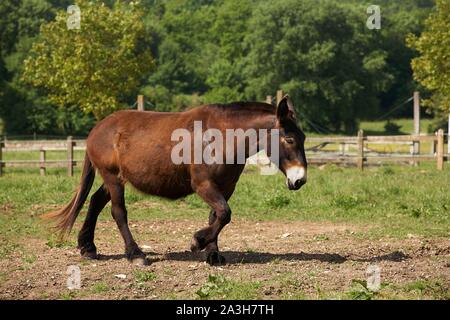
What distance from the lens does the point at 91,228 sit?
9.31 meters

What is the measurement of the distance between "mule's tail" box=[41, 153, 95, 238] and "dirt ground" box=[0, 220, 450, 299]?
0.40 meters

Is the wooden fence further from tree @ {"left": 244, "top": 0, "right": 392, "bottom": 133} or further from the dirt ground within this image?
tree @ {"left": 244, "top": 0, "right": 392, "bottom": 133}

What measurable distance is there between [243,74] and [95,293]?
57.6m

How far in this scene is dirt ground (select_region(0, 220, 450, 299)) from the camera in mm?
6965

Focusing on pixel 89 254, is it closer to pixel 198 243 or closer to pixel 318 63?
pixel 198 243

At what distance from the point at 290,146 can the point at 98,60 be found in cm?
2191

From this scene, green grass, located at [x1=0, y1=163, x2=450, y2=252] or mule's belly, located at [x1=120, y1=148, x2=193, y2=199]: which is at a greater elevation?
mule's belly, located at [x1=120, y1=148, x2=193, y2=199]

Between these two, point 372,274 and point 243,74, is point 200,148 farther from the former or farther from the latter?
point 243,74

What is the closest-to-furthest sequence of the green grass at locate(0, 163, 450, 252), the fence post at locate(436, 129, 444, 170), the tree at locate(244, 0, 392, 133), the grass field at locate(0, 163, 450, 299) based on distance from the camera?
the grass field at locate(0, 163, 450, 299)
the green grass at locate(0, 163, 450, 252)
the fence post at locate(436, 129, 444, 170)
the tree at locate(244, 0, 392, 133)

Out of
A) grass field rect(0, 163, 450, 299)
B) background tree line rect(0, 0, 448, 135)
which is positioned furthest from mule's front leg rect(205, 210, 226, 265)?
background tree line rect(0, 0, 448, 135)

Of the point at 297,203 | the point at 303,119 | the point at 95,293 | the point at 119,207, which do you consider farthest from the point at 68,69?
the point at 303,119

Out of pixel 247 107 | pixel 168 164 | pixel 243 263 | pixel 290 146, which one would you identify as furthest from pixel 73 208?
pixel 290 146

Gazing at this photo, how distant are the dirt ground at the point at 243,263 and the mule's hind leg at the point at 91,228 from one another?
7.6 inches
